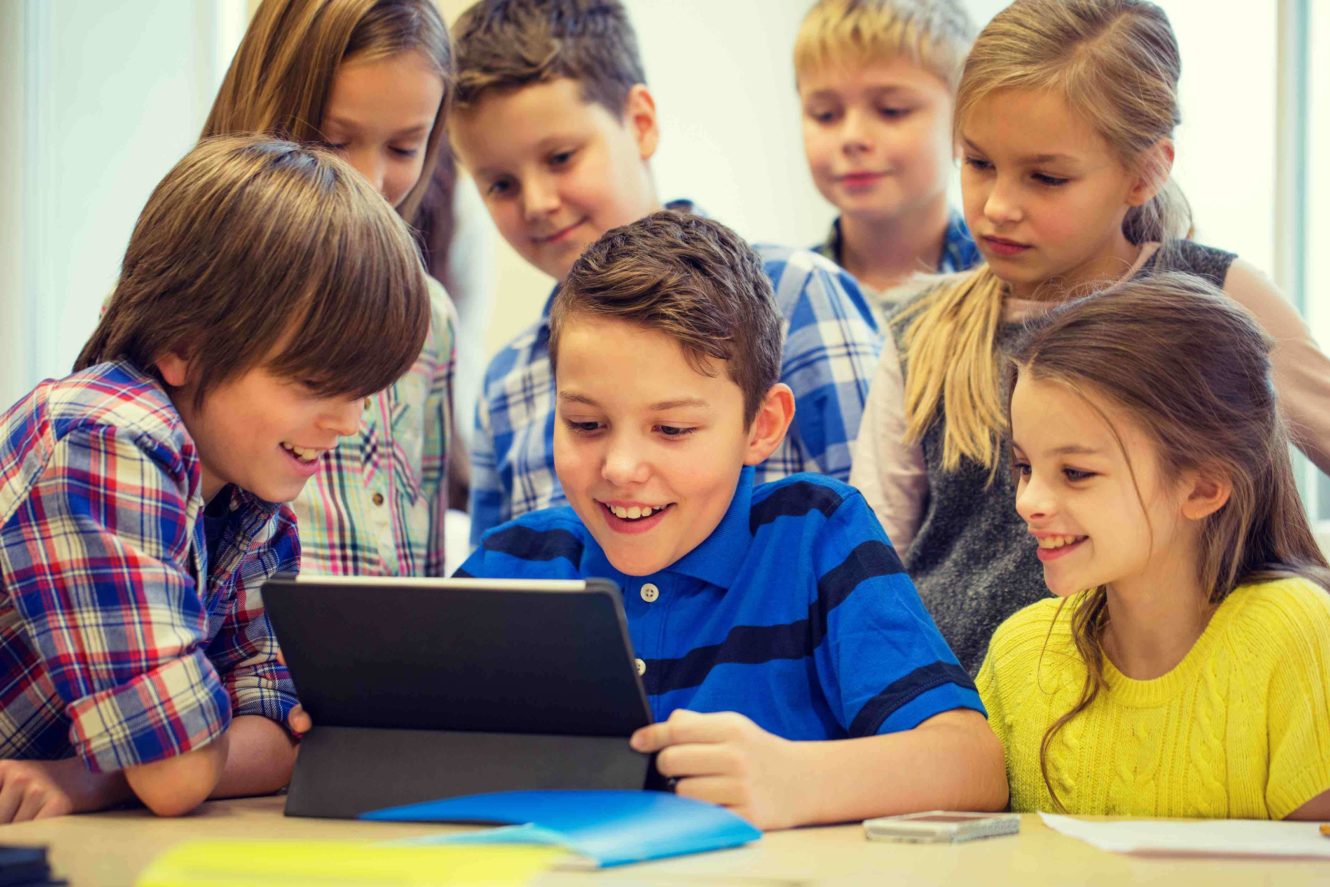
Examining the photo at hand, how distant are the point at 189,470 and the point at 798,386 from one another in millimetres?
996

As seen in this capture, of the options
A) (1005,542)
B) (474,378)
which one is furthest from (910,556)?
(474,378)

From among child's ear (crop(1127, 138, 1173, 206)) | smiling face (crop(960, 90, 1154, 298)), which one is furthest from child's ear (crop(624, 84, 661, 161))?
child's ear (crop(1127, 138, 1173, 206))

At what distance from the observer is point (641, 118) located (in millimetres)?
2322

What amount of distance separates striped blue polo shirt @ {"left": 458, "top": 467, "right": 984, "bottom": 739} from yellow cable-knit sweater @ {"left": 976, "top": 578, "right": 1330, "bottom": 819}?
0.21 meters

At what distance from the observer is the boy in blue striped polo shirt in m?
1.24

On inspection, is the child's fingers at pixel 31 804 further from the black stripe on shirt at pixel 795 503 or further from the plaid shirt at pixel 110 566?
the black stripe on shirt at pixel 795 503

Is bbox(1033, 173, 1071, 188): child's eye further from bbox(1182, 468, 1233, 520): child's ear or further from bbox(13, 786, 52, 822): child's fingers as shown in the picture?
bbox(13, 786, 52, 822): child's fingers

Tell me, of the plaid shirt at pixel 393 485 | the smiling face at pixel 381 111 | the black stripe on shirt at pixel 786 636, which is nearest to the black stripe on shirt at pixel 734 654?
the black stripe on shirt at pixel 786 636

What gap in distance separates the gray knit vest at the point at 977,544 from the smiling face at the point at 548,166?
2.18 ft

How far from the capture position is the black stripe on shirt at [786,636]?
130cm

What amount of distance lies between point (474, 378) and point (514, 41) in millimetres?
A: 1090

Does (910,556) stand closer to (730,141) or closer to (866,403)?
(866,403)

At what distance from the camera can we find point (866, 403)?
6.45 ft

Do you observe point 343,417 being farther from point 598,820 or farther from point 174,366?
point 598,820
